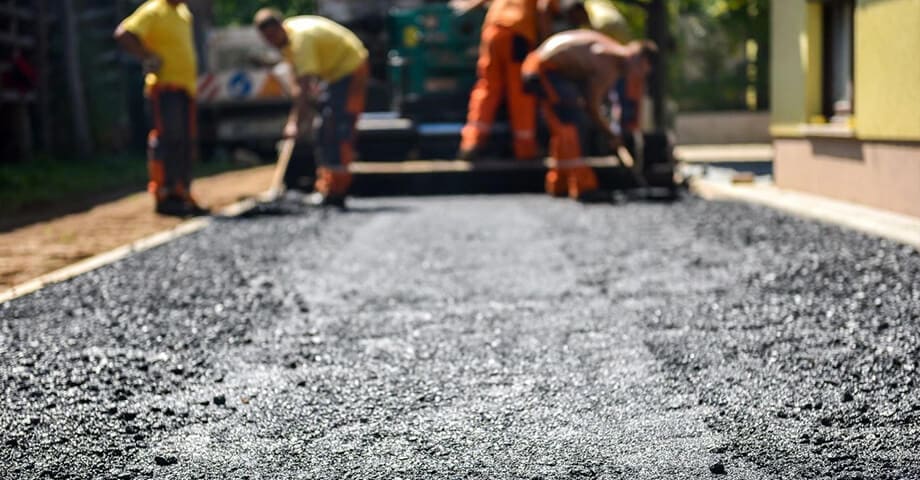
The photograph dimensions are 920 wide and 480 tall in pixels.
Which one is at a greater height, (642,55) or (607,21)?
(607,21)

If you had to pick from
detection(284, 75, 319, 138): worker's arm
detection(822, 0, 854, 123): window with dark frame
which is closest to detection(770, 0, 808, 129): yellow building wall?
detection(822, 0, 854, 123): window with dark frame

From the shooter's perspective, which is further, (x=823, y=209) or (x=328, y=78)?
(x=328, y=78)

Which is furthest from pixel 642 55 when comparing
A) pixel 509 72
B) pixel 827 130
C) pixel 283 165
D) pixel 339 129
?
pixel 283 165

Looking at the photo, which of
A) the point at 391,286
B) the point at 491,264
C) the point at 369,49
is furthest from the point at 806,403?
the point at 369,49

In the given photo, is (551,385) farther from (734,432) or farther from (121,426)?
(121,426)

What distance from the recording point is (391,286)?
22.1ft

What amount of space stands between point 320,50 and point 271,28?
491mm

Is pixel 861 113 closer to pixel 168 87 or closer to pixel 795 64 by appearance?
pixel 795 64

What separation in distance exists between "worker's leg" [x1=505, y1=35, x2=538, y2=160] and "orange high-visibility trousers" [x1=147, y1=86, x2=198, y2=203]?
3.33 meters

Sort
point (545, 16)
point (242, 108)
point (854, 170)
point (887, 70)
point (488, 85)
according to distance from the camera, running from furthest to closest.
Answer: point (242, 108) < point (488, 85) < point (545, 16) < point (854, 170) < point (887, 70)

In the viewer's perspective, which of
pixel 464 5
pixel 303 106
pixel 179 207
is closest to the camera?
pixel 179 207

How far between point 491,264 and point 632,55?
185 inches

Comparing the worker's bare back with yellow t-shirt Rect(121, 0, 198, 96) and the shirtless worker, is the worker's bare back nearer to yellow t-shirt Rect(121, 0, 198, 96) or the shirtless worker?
the shirtless worker

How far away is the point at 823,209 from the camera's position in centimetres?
986
